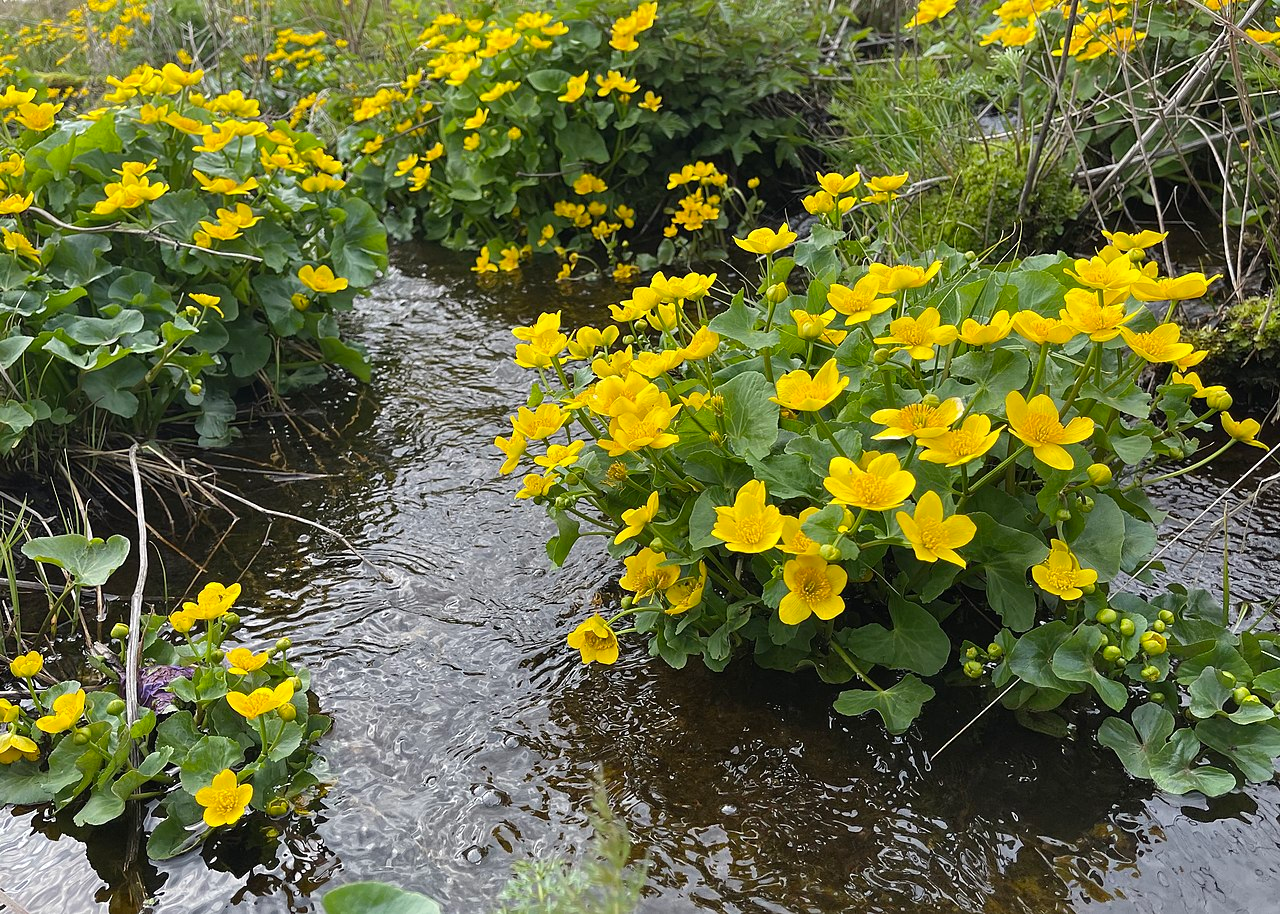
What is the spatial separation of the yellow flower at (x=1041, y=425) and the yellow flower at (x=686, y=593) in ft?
1.84

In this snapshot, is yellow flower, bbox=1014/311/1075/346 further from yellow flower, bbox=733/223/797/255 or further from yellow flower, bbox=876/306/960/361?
yellow flower, bbox=733/223/797/255

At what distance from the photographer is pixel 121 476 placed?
2637 mm

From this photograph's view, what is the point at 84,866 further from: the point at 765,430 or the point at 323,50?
the point at 323,50

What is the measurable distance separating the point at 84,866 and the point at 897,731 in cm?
131

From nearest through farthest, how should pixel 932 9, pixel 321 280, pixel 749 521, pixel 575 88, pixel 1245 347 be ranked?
pixel 749 521
pixel 1245 347
pixel 321 280
pixel 932 9
pixel 575 88

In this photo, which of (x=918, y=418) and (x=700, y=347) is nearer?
(x=918, y=418)

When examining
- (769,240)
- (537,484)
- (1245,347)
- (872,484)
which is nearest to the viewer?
(872,484)

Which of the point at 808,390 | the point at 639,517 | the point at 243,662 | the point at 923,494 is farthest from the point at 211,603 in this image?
the point at 923,494

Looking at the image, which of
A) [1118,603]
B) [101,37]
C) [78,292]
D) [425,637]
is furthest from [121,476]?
[101,37]

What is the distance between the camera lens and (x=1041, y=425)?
4.69ft

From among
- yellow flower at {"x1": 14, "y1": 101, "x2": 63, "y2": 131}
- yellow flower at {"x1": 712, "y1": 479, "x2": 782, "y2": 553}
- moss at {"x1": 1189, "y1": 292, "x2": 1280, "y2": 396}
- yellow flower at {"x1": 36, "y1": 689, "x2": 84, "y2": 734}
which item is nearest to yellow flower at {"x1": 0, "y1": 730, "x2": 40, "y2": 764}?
yellow flower at {"x1": 36, "y1": 689, "x2": 84, "y2": 734}

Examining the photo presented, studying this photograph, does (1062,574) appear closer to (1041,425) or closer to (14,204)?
(1041,425)

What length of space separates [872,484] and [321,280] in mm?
2099

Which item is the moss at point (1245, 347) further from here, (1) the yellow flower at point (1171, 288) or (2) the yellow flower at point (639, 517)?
(2) the yellow flower at point (639, 517)
